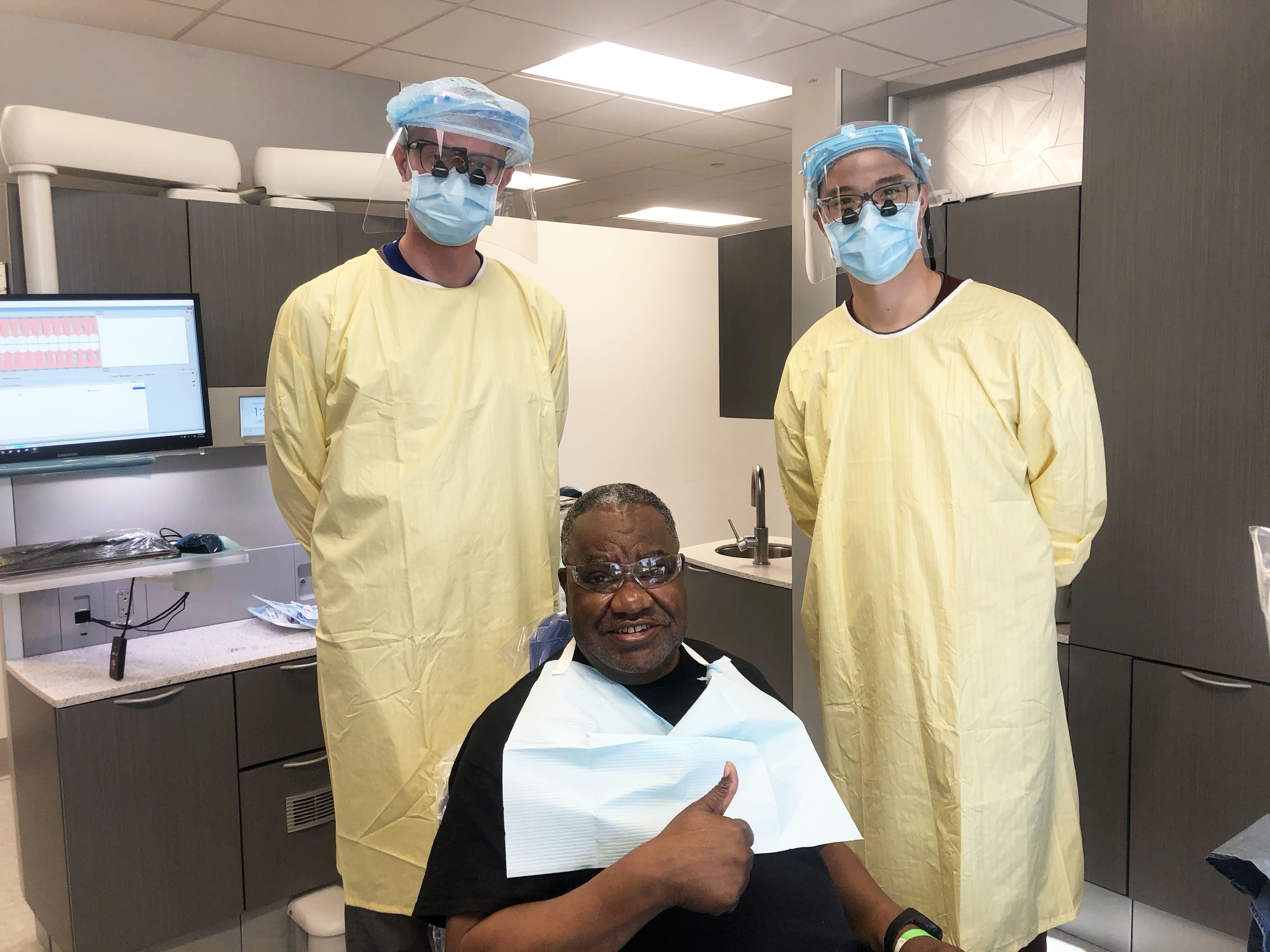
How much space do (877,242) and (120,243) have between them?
1926 millimetres

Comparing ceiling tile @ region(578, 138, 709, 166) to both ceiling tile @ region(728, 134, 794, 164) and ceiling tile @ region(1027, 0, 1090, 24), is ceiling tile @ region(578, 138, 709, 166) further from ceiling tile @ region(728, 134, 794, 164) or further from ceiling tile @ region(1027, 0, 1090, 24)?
ceiling tile @ region(1027, 0, 1090, 24)

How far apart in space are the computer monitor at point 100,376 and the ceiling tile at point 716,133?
385 centimetres

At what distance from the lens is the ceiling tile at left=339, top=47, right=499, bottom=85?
4.31 meters

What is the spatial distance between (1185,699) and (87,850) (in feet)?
8.12

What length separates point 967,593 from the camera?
5.74ft

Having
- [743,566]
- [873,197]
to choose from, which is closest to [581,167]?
[743,566]

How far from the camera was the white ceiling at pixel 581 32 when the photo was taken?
3.77 m

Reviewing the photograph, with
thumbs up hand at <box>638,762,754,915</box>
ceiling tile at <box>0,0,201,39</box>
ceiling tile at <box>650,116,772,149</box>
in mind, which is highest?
ceiling tile at <box>650,116,772,149</box>

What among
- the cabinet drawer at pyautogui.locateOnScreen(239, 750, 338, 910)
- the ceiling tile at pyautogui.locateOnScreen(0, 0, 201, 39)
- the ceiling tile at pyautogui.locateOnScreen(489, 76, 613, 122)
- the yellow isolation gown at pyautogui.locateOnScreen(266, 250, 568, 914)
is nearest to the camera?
the yellow isolation gown at pyautogui.locateOnScreen(266, 250, 568, 914)

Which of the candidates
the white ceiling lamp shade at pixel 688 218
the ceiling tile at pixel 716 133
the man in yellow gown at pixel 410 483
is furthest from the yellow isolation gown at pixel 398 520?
the white ceiling lamp shade at pixel 688 218

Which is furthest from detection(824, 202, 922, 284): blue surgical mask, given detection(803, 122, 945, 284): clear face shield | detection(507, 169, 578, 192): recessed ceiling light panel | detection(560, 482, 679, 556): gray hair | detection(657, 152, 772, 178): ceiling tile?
detection(657, 152, 772, 178): ceiling tile

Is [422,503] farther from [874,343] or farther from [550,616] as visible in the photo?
[874,343]

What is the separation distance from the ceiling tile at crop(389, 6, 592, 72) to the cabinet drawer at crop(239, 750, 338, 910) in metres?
2.98

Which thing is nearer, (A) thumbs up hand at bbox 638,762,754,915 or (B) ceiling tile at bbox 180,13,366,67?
(A) thumbs up hand at bbox 638,762,754,915
